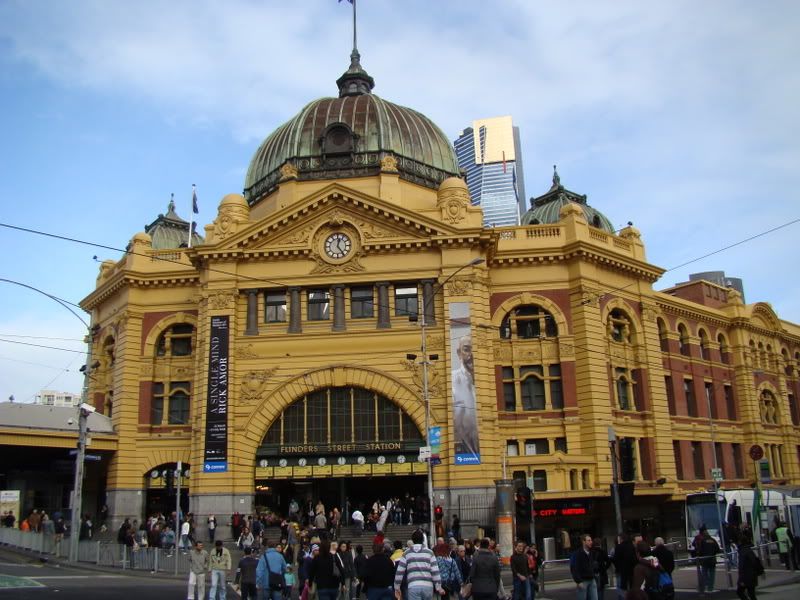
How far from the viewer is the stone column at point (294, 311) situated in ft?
149

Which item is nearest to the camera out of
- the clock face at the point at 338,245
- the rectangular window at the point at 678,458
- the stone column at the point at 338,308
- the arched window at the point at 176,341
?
the stone column at the point at 338,308

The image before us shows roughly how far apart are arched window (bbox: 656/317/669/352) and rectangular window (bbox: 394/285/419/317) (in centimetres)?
1917

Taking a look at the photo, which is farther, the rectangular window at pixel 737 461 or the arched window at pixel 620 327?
the rectangular window at pixel 737 461

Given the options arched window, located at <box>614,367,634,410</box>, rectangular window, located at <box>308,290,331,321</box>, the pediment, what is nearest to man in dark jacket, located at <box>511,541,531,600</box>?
rectangular window, located at <box>308,290,331,321</box>

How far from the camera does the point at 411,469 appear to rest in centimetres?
4309

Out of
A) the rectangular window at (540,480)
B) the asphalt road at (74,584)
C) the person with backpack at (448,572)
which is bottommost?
the asphalt road at (74,584)

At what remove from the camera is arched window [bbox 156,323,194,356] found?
165 feet

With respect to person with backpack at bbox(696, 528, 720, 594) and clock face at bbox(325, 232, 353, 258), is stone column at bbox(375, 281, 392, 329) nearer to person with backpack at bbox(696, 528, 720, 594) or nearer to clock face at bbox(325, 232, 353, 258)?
clock face at bbox(325, 232, 353, 258)

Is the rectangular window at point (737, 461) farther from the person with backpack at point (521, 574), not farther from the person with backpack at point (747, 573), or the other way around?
the person with backpack at point (521, 574)

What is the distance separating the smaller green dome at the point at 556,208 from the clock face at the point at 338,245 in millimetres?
17407

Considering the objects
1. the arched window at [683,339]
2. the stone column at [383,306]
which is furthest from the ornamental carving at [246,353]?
the arched window at [683,339]

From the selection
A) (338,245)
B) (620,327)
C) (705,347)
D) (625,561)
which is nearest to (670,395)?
(620,327)

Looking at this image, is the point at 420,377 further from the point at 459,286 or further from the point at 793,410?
the point at 793,410

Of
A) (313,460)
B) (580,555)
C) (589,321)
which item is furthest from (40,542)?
(589,321)
